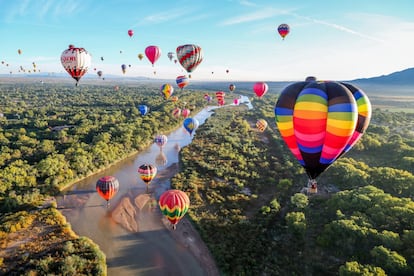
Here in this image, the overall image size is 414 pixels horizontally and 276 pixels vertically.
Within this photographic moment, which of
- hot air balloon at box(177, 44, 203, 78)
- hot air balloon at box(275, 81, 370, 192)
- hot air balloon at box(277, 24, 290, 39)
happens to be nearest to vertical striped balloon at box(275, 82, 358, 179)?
hot air balloon at box(275, 81, 370, 192)

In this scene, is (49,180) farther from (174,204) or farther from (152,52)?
(152,52)

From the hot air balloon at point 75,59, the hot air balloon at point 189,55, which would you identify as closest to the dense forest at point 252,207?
the hot air balloon at point 75,59

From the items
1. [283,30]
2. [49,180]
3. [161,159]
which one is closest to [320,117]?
[49,180]

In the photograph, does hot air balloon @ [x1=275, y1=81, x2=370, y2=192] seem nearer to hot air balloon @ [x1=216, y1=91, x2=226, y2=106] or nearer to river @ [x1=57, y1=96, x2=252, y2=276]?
river @ [x1=57, y1=96, x2=252, y2=276]

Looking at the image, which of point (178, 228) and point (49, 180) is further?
point (49, 180)

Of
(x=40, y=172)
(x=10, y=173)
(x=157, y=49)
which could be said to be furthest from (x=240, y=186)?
(x=157, y=49)

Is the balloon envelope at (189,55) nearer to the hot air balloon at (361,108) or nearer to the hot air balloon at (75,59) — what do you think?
the hot air balloon at (75,59)
